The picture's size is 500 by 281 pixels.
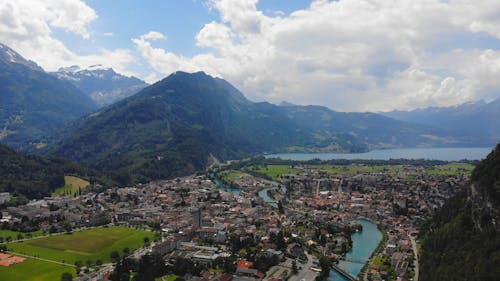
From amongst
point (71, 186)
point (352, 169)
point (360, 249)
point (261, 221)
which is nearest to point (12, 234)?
point (261, 221)

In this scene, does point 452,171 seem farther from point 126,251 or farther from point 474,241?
point 126,251

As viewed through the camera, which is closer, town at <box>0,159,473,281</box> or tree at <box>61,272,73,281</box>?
tree at <box>61,272,73,281</box>

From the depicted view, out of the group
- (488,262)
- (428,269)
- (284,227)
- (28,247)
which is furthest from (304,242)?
(28,247)

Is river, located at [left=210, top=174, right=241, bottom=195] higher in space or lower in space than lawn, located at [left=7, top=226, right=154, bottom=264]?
higher

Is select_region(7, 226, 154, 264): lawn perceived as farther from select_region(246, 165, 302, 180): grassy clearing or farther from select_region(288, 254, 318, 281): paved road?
select_region(246, 165, 302, 180): grassy clearing

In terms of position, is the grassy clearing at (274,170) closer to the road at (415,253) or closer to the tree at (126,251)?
the road at (415,253)

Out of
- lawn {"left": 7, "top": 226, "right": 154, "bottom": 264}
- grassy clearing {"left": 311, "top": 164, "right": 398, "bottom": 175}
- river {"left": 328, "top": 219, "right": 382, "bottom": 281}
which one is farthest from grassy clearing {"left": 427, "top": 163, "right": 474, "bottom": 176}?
lawn {"left": 7, "top": 226, "right": 154, "bottom": 264}

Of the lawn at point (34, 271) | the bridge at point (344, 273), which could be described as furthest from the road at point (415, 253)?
the lawn at point (34, 271)
